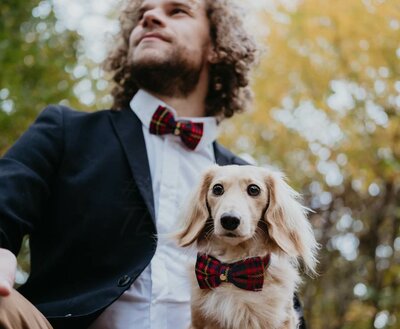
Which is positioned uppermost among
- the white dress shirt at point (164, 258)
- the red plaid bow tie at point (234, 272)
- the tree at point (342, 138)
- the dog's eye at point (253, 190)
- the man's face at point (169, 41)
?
the dog's eye at point (253, 190)

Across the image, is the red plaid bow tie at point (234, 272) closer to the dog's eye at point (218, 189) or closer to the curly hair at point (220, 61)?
the dog's eye at point (218, 189)

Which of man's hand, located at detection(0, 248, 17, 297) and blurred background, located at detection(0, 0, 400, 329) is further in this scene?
blurred background, located at detection(0, 0, 400, 329)

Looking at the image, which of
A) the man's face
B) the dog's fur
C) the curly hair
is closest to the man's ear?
the curly hair

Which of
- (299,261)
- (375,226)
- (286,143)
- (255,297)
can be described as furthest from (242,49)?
(375,226)

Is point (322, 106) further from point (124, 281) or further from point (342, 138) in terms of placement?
point (124, 281)

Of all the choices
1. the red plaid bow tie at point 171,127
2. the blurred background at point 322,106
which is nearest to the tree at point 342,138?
the blurred background at point 322,106

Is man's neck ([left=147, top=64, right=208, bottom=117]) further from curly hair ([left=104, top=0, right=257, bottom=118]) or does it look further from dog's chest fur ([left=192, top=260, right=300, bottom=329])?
dog's chest fur ([left=192, top=260, right=300, bottom=329])

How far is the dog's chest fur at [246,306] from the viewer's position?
2.29 meters

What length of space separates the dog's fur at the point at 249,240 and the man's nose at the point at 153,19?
144 cm

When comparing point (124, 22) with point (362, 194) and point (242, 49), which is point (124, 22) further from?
point (362, 194)

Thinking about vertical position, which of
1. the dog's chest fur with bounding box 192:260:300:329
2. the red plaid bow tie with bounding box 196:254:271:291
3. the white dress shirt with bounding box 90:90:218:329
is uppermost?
the red plaid bow tie with bounding box 196:254:271:291

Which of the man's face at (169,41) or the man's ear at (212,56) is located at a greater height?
the man's face at (169,41)

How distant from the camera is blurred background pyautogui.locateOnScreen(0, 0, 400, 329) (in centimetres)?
582

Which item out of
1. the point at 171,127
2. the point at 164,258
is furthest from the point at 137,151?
the point at 164,258
